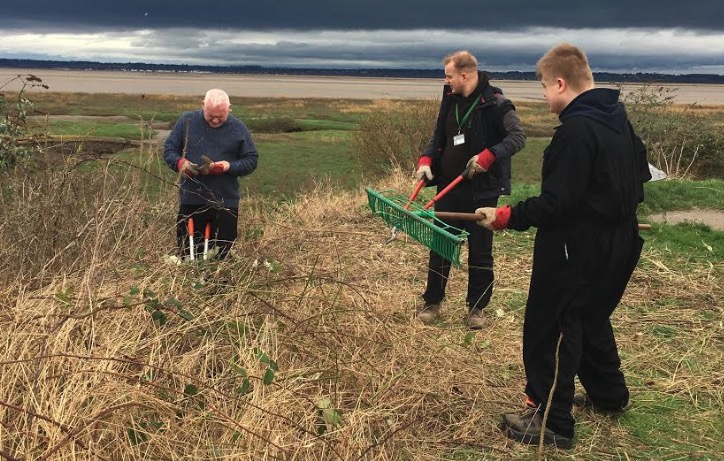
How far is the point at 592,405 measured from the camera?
3.50 meters

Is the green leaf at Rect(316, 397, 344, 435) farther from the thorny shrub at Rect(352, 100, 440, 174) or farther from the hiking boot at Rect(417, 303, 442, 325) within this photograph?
the thorny shrub at Rect(352, 100, 440, 174)

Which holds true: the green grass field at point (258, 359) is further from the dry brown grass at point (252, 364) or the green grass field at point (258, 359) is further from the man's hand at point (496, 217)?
the man's hand at point (496, 217)

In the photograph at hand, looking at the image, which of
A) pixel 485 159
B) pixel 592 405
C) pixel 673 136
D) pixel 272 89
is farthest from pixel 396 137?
pixel 272 89

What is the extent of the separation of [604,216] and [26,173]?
4.52 meters

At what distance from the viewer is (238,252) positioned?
3.97 meters

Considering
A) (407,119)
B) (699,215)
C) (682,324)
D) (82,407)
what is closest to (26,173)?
(82,407)

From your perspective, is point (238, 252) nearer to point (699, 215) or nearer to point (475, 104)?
point (475, 104)

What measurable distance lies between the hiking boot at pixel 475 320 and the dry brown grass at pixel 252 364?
7 centimetres

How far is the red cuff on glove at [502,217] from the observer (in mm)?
3066

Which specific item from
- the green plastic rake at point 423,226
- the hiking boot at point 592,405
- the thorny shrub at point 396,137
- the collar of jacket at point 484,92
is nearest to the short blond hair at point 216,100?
the green plastic rake at point 423,226

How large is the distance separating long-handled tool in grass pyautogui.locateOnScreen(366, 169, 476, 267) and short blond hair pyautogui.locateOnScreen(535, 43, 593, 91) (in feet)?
3.41

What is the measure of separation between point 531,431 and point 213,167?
289 cm

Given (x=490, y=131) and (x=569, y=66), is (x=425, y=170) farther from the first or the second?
(x=569, y=66)

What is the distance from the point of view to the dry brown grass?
2.53 m
